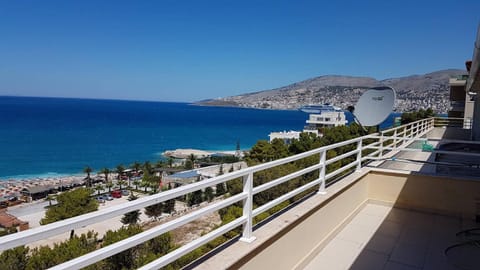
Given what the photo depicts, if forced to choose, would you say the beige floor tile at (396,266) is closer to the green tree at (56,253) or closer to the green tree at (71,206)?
the green tree at (56,253)

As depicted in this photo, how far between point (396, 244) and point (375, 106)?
393cm

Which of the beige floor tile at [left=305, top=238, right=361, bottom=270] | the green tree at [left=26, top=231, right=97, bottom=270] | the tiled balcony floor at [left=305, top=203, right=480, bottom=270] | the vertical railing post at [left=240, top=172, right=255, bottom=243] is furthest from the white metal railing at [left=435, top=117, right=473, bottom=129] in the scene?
the vertical railing post at [left=240, top=172, right=255, bottom=243]

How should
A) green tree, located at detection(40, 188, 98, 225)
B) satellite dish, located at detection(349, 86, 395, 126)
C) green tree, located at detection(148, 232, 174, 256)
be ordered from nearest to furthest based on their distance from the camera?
satellite dish, located at detection(349, 86, 395, 126) < green tree, located at detection(148, 232, 174, 256) < green tree, located at detection(40, 188, 98, 225)

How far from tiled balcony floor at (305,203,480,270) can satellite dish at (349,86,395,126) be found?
7.93ft

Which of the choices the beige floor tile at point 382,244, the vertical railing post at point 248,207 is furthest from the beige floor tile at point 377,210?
the vertical railing post at point 248,207

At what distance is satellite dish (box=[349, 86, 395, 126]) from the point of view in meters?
6.83

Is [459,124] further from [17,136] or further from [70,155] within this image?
[17,136]

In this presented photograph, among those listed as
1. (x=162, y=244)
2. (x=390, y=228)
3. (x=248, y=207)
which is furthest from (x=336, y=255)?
(x=162, y=244)

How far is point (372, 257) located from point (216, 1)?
1364 inches

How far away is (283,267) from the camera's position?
282cm

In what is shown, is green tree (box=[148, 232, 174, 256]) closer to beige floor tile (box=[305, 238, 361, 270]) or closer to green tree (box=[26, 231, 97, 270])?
green tree (box=[26, 231, 97, 270])

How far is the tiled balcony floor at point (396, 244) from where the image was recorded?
337 cm

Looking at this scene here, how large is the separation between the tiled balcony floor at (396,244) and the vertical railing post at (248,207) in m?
1.20

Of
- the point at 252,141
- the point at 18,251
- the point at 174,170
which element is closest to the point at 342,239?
the point at 18,251
